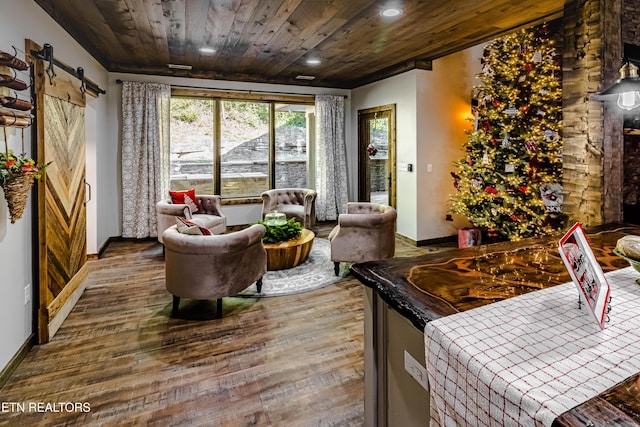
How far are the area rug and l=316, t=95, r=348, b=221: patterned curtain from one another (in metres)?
2.53

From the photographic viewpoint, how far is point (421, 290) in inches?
56.7

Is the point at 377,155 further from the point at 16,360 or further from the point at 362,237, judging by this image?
the point at 16,360

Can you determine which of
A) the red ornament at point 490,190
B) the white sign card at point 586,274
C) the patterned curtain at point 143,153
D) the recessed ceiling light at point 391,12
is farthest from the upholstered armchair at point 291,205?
the white sign card at point 586,274

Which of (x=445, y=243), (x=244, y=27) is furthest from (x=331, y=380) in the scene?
(x=445, y=243)

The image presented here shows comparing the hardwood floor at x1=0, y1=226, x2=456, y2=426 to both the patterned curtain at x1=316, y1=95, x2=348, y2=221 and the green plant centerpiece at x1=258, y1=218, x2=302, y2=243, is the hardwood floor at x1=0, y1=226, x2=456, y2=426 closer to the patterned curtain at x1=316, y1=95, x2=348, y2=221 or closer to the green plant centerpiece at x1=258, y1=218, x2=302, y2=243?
the green plant centerpiece at x1=258, y1=218, x2=302, y2=243

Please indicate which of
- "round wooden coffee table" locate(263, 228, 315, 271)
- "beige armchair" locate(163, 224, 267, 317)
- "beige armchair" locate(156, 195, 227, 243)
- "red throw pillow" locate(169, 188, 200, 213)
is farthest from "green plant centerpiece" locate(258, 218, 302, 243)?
"red throw pillow" locate(169, 188, 200, 213)

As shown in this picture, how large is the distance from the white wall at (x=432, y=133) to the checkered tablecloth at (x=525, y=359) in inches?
184

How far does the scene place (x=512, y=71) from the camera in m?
4.70

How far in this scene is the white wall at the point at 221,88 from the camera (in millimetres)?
6098

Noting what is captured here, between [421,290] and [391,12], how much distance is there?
313 centimetres

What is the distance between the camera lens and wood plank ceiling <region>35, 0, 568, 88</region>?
11.5 feet

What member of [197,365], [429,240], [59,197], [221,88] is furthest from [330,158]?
[197,365]

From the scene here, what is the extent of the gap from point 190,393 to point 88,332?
1383 millimetres

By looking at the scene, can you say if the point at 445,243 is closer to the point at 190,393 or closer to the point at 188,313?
the point at 188,313
